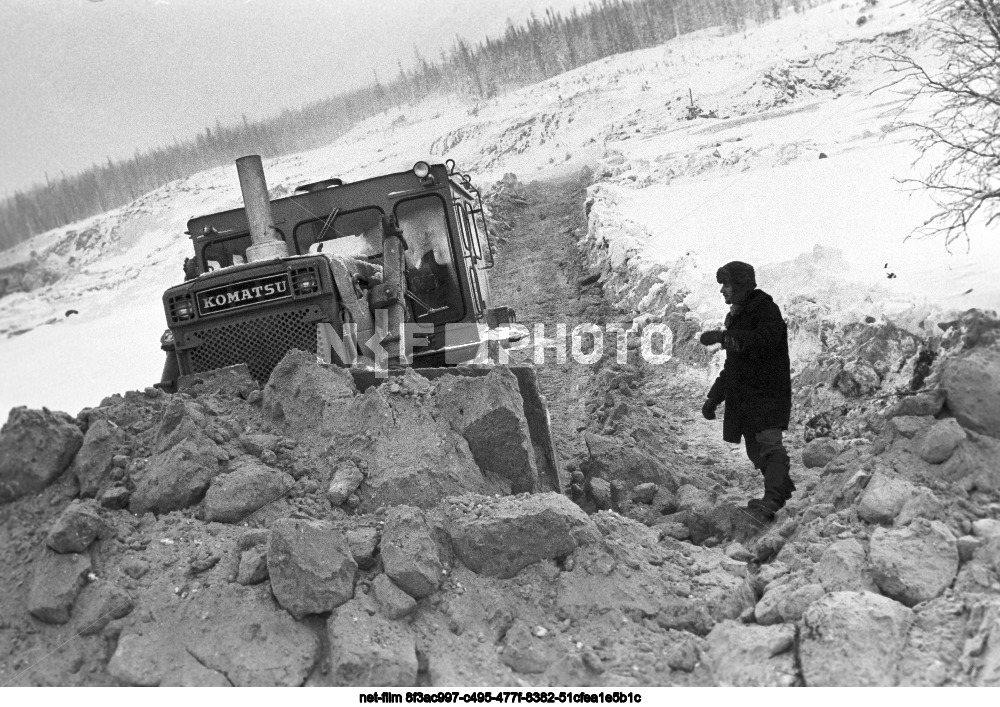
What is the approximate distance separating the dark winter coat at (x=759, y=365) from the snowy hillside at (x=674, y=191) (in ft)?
6.05

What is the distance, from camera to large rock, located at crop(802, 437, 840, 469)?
5969 millimetres

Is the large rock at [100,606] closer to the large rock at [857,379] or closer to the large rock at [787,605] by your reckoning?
the large rock at [787,605]

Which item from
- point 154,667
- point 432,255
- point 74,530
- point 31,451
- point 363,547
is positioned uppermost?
point 432,255

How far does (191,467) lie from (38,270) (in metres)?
3.26

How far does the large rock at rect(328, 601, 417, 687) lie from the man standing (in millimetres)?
2766

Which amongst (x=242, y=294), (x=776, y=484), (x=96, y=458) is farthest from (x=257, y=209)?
(x=776, y=484)

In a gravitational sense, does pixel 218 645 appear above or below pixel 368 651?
above

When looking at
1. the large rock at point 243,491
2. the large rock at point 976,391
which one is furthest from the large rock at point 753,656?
the large rock at point 243,491

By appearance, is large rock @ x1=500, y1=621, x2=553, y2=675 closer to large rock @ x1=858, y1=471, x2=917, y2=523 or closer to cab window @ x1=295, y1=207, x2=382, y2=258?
large rock @ x1=858, y1=471, x2=917, y2=523

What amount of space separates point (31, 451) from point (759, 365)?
13.7ft

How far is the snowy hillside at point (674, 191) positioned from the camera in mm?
7266

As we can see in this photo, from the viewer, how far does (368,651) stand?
3.36 m

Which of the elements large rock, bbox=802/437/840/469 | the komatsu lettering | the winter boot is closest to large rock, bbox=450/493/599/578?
the winter boot

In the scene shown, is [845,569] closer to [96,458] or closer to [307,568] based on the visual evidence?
[307,568]
